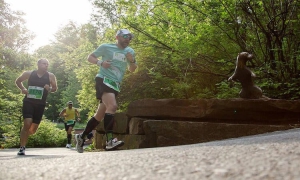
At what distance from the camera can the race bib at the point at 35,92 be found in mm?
6191

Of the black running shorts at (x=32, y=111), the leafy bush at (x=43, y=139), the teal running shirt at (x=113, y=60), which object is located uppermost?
the teal running shirt at (x=113, y=60)

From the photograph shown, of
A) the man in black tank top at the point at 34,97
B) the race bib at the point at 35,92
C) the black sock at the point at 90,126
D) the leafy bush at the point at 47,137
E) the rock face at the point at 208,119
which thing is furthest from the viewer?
the leafy bush at the point at 47,137

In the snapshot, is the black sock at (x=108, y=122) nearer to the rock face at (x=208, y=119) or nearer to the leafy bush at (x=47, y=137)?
the rock face at (x=208, y=119)

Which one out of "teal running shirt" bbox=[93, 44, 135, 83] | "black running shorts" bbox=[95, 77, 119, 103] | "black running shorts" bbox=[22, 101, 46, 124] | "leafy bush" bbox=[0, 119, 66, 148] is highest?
"teal running shirt" bbox=[93, 44, 135, 83]

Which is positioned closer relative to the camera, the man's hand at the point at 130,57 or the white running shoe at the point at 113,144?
the white running shoe at the point at 113,144

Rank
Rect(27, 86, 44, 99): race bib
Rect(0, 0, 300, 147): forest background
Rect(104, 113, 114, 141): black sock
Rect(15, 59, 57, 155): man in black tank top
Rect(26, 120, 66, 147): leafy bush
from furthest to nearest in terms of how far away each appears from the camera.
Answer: Rect(26, 120, 66, 147): leafy bush < Rect(0, 0, 300, 147): forest background < Rect(27, 86, 44, 99): race bib < Rect(15, 59, 57, 155): man in black tank top < Rect(104, 113, 114, 141): black sock

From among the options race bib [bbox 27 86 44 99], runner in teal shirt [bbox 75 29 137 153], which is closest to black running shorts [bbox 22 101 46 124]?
race bib [bbox 27 86 44 99]

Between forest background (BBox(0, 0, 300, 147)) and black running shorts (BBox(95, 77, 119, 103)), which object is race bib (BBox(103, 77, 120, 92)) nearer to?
black running shorts (BBox(95, 77, 119, 103))

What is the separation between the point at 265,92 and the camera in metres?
7.60

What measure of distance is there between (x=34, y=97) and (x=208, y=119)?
306cm

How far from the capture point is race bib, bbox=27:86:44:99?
6.19 m

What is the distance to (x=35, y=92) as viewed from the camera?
245 inches

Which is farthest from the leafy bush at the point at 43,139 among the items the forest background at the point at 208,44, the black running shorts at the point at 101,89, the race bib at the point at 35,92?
the black running shorts at the point at 101,89

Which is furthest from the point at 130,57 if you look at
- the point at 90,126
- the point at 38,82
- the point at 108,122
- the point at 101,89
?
the point at 38,82
